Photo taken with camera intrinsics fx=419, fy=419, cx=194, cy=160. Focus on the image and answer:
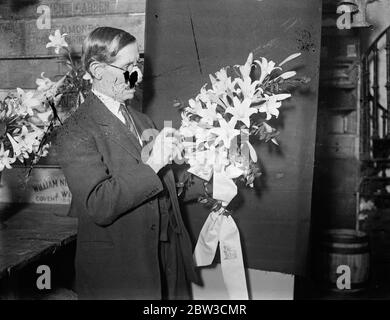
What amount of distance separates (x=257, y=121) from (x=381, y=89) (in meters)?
2.41

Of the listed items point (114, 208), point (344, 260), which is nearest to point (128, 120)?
point (114, 208)

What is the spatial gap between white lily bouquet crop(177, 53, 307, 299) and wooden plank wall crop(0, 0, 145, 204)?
18.3 inches

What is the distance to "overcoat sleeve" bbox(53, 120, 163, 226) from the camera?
108 centimetres

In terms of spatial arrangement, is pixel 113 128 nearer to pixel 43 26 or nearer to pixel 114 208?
pixel 114 208

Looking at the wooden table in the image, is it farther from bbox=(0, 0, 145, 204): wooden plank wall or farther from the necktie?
the necktie

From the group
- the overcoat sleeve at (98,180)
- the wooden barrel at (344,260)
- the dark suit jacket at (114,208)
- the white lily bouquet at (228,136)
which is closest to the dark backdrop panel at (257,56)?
the white lily bouquet at (228,136)

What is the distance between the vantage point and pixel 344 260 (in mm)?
2174

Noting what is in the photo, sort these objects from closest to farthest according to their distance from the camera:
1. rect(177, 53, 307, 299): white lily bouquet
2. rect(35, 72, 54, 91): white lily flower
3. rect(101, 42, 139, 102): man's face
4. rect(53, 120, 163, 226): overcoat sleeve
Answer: rect(53, 120, 163, 226): overcoat sleeve
rect(101, 42, 139, 102): man's face
rect(177, 53, 307, 299): white lily bouquet
rect(35, 72, 54, 91): white lily flower

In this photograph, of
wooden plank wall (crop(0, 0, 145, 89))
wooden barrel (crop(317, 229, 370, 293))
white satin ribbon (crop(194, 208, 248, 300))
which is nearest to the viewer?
white satin ribbon (crop(194, 208, 248, 300))

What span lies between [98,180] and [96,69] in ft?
1.09

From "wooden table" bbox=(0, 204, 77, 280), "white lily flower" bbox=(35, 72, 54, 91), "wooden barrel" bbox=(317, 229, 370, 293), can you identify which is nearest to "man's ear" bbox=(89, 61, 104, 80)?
"white lily flower" bbox=(35, 72, 54, 91)

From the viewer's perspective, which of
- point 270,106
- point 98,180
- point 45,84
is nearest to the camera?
point 98,180

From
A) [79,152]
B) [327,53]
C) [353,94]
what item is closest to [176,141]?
[79,152]

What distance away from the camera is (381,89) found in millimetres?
3410
